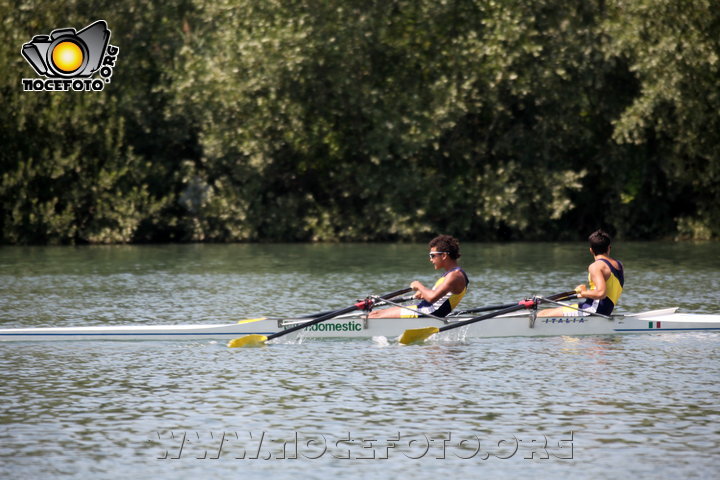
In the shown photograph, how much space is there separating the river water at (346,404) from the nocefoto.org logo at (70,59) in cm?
2427

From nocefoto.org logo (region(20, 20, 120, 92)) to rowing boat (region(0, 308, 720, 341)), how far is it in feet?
97.7

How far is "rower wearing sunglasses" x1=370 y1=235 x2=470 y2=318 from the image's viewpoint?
57.1ft

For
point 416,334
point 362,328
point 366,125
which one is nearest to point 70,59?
point 366,125

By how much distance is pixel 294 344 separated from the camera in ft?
56.7

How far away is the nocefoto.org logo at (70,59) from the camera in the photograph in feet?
150

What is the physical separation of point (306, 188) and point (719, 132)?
53.8ft

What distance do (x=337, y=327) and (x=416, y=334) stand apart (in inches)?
46.6

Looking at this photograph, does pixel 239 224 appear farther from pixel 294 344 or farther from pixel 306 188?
pixel 294 344

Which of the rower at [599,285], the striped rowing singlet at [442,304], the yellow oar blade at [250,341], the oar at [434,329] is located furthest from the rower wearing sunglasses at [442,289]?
the yellow oar blade at [250,341]

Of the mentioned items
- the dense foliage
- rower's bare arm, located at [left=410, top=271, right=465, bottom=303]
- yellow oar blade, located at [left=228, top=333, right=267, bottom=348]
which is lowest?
yellow oar blade, located at [left=228, top=333, right=267, bottom=348]

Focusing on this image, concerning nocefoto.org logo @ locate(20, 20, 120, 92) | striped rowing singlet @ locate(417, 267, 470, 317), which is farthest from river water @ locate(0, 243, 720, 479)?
nocefoto.org logo @ locate(20, 20, 120, 92)

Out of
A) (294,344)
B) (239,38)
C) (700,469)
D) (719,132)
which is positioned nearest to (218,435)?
(700,469)

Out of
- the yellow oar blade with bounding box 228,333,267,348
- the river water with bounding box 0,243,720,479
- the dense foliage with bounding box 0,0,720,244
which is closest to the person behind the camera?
the river water with bounding box 0,243,720,479

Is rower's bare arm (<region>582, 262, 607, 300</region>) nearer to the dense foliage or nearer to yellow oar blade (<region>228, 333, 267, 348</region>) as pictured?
yellow oar blade (<region>228, 333, 267, 348</region>)
